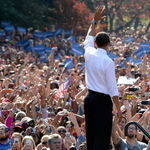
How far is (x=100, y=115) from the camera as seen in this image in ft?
12.8

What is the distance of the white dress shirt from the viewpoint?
3889 mm

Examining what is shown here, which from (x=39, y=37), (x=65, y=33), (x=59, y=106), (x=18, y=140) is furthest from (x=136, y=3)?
(x=18, y=140)

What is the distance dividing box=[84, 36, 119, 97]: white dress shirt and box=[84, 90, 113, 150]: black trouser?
7cm

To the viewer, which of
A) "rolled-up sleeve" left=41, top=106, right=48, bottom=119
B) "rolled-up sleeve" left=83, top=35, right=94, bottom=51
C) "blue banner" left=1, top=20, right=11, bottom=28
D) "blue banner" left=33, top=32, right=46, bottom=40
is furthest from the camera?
"blue banner" left=1, top=20, right=11, bottom=28

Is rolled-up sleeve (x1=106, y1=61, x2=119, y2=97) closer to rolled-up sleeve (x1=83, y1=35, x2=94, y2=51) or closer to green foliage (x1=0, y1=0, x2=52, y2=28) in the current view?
rolled-up sleeve (x1=83, y1=35, x2=94, y2=51)

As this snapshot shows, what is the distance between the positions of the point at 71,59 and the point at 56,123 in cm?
632

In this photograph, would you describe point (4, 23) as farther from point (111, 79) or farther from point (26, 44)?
point (111, 79)

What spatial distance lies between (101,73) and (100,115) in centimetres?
42

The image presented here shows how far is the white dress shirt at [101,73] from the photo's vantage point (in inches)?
153

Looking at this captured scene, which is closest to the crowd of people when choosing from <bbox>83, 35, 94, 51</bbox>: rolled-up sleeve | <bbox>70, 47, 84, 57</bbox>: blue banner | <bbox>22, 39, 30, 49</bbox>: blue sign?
<bbox>83, 35, 94, 51</bbox>: rolled-up sleeve

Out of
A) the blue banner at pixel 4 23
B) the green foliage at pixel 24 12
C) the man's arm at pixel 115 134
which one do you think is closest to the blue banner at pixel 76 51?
the blue banner at pixel 4 23

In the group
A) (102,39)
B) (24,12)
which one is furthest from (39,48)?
(102,39)

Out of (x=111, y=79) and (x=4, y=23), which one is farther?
(x=4, y=23)

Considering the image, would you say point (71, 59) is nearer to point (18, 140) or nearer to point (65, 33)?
point (18, 140)
